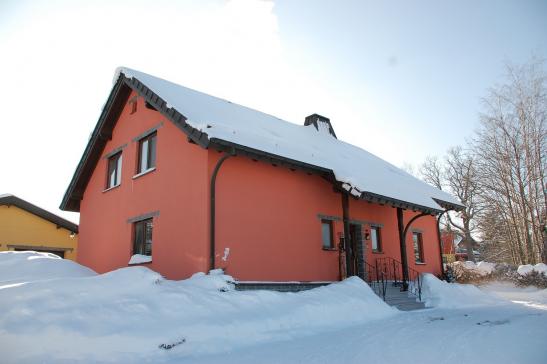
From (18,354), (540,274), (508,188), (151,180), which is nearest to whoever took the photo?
(18,354)

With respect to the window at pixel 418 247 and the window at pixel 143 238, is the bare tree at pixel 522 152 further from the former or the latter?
the window at pixel 143 238

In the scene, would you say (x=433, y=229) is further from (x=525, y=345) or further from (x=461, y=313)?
(x=525, y=345)

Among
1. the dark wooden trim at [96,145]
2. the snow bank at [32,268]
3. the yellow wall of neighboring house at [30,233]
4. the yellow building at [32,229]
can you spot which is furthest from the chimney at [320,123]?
the yellow wall of neighboring house at [30,233]

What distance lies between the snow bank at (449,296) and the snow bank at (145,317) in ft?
12.4

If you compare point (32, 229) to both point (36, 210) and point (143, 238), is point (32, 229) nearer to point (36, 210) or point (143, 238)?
point (36, 210)

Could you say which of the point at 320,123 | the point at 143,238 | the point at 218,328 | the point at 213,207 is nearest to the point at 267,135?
the point at 213,207

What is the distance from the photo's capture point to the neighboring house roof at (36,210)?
55.7 ft

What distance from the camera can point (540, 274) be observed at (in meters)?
17.1

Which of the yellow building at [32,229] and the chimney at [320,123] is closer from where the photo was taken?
the yellow building at [32,229]

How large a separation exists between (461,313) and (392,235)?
508 centimetres

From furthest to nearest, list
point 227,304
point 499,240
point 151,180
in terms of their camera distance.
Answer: point 499,240 → point 151,180 → point 227,304

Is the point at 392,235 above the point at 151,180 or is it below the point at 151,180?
below

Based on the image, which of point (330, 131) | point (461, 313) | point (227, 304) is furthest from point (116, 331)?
point (330, 131)

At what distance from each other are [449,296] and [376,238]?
3.07 m
